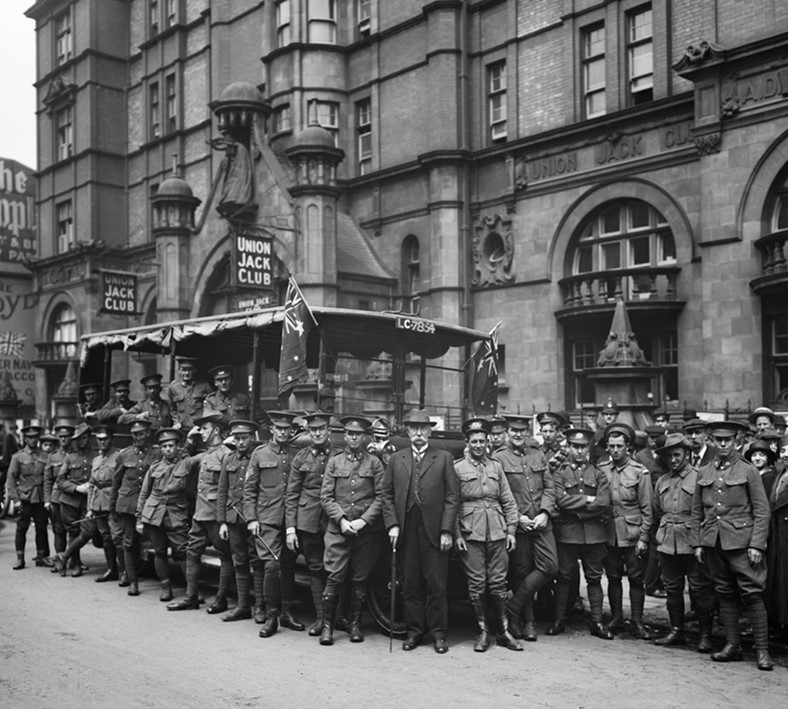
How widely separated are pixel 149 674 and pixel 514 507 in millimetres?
3781

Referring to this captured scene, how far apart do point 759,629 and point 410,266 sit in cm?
2028

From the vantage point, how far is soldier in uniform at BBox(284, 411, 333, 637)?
988 centimetres

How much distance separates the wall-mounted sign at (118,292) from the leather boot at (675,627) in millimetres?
28480

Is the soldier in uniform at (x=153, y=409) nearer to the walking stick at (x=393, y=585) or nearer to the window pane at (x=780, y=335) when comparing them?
the walking stick at (x=393, y=585)

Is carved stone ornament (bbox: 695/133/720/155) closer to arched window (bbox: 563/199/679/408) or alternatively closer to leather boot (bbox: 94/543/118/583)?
arched window (bbox: 563/199/679/408)

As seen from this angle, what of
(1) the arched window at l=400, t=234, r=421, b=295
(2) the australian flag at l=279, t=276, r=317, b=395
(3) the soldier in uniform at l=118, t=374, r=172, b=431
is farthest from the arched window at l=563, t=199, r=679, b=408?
(2) the australian flag at l=279, t=276, r=317, b=395

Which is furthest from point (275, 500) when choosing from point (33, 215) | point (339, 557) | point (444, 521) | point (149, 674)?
point (33, 215)

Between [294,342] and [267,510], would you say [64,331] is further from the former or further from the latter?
[267,510]

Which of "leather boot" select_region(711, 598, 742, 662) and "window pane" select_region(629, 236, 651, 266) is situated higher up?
"window pane" select_region(629, 236, 651, 266)

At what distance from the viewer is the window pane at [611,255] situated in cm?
2392

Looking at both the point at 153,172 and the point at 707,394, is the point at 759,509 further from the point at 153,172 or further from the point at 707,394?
the point at 153,172

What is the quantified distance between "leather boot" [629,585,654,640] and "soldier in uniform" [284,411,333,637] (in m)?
3.17

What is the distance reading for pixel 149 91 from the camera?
3941 centimetres

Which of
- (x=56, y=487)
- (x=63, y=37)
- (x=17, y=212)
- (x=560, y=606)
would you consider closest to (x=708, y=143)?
(x=560, y=606)
